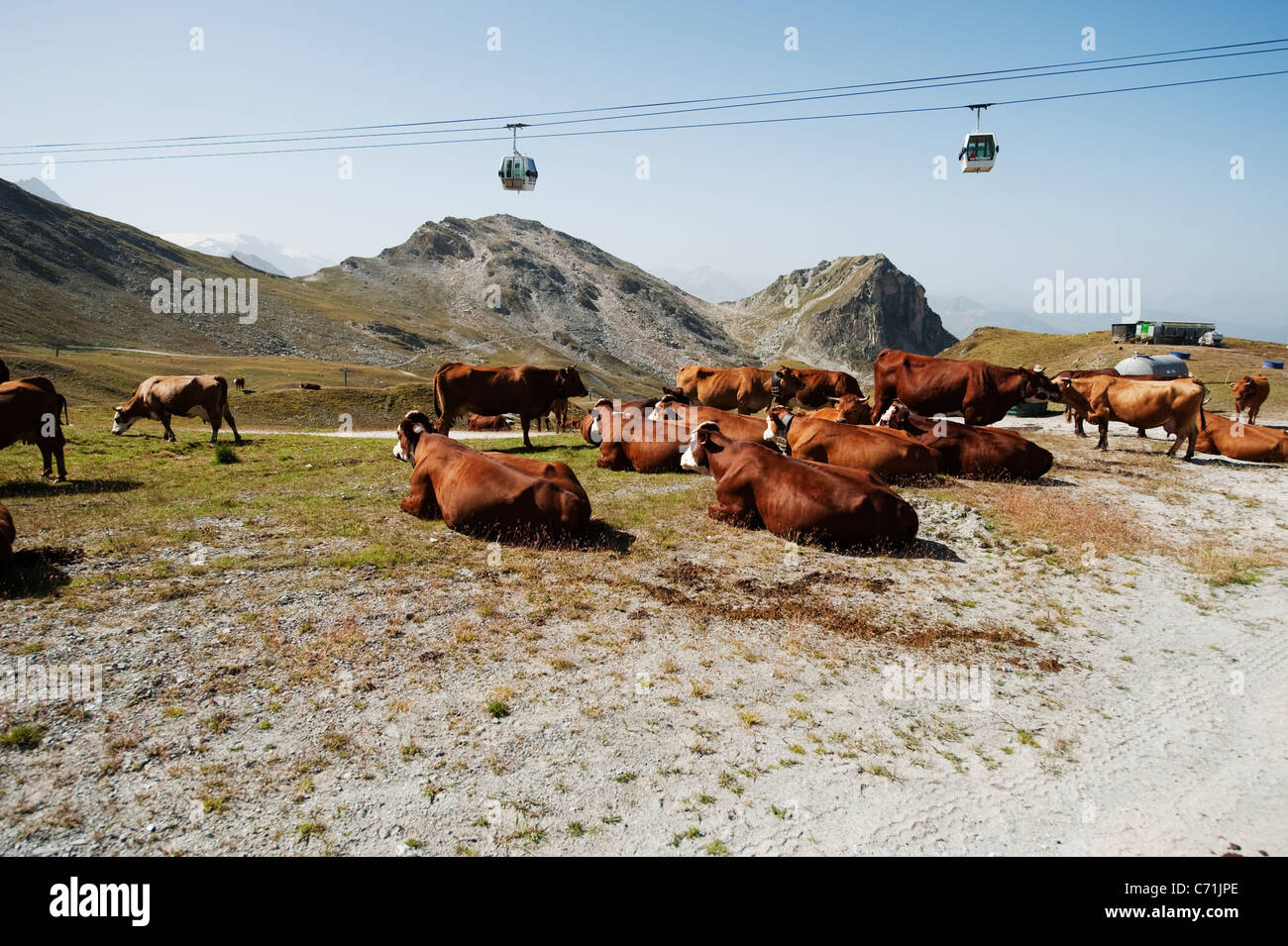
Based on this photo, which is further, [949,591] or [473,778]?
[949,591]

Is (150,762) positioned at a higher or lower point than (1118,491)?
lower

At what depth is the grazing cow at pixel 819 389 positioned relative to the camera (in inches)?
1159

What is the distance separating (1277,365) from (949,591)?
59350mm

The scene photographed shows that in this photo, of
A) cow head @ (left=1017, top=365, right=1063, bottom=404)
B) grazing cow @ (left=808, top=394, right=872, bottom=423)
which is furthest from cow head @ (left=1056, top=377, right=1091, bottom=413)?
grazing cow @ (left=808, top=394, right=872, bottom=423)

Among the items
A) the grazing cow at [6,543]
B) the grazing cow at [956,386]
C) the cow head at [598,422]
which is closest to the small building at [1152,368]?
the grazing cow at [956,386]

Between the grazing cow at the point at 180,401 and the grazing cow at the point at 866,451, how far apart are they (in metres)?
17.7

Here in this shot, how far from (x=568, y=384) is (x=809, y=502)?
1329 centimetres

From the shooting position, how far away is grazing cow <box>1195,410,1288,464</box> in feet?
66.3

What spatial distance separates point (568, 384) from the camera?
76.6 feet

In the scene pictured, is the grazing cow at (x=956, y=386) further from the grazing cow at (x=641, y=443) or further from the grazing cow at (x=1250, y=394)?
the grazing cow at (x=1250, y=394)
